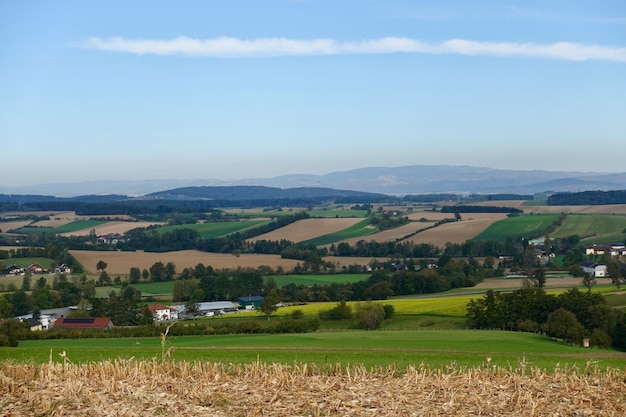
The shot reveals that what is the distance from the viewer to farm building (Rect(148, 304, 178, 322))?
4422cm

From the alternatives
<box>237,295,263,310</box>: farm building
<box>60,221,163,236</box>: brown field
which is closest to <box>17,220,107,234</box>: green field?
<box>60,221,163,236</box>: brown field

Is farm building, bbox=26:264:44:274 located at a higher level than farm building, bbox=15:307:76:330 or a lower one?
higher

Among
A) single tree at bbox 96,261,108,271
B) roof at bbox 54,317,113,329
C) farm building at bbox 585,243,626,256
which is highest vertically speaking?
farm building at bbox 585,243,626,256

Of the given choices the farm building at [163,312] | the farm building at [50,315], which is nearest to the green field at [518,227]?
the farm building at [163,312]

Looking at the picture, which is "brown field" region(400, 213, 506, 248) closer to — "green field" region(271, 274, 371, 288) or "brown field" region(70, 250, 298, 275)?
"brown field" region(70, 250, 298, 275)

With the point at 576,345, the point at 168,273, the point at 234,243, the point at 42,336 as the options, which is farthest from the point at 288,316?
the point at 234,243

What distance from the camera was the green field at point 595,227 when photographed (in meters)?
76.6

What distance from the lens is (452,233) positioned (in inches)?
3191

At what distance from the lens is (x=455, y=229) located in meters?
83.9

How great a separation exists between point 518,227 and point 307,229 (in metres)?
26.9

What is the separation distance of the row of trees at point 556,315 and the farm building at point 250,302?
56.4 feet

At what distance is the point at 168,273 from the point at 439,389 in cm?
5143

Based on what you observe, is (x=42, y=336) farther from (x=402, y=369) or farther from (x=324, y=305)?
(x=402, y=369)

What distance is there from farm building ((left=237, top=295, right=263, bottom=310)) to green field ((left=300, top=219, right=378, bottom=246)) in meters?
29.4
